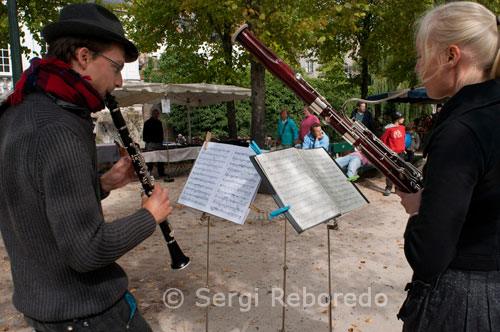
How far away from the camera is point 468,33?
126cm

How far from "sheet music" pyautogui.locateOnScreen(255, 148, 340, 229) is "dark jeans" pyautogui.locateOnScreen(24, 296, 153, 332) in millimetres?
978

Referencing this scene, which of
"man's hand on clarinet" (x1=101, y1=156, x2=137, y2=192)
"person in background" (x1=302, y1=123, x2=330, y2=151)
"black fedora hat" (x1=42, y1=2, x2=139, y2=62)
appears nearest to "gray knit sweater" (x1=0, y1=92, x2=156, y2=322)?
"black fedora hat" (x1=42, y1=2, x2=139, y2=62)

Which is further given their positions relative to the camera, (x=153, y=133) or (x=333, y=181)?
(x=153, y=133)

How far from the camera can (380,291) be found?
13.5 feet

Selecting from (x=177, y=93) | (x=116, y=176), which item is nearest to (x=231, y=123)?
(x=177, y=93)

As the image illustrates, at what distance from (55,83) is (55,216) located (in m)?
0.48

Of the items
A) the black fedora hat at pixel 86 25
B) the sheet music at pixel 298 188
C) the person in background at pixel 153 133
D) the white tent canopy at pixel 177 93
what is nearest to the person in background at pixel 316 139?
the white tent canopy at pixel 177 93

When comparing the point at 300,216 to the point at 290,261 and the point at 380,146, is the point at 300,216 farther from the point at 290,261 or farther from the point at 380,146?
the point at 290,261

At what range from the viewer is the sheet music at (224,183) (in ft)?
7.97

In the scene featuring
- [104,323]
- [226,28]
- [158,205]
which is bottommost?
[104,323]

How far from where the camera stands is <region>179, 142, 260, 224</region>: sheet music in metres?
2.43

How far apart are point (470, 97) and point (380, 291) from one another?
131 inches

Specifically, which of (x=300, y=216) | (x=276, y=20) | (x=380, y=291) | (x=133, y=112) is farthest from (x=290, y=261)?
(x=133, y=112)

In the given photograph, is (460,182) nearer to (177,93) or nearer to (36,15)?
(36,15)
